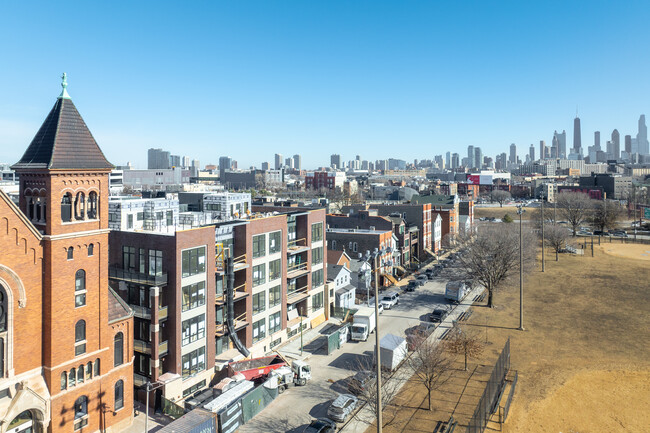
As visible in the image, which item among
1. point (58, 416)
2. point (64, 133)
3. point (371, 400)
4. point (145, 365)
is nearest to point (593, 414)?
point (371, 400)

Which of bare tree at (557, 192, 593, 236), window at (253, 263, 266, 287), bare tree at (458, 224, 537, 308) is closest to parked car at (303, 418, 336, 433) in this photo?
window at (253, 263, 266, 287)

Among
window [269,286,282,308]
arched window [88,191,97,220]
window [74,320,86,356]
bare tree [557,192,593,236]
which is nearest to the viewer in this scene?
window [74,320,86,356]

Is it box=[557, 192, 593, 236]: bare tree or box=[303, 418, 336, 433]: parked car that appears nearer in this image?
box=[303, 418, 336, 433]: parked car

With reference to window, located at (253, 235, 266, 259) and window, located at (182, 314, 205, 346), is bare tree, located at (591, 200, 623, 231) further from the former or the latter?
window, located at (182, 314, 205, 346)

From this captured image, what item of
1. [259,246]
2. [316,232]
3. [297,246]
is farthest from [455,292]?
[259,246]

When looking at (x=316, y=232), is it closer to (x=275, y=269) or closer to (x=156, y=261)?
(x=275, y=269)

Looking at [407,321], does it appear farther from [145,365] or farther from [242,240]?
[145,365]
